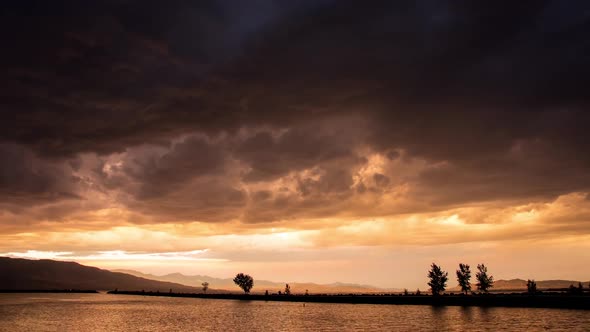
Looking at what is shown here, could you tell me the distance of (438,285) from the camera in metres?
170

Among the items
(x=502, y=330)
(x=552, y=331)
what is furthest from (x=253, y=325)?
(x=552, y=331)

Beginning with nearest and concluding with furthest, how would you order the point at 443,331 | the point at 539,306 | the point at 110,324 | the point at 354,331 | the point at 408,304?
the point at 443,331, the point at 354,331, the point at 110,324, the point at 539,306, the point at 408,304

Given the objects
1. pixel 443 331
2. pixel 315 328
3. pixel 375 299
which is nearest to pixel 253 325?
pixel 315 328

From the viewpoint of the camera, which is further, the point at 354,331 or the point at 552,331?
the point at 354,331

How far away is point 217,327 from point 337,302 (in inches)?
3545

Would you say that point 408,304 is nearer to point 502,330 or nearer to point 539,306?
point 539,306

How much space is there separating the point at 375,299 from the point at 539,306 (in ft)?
204

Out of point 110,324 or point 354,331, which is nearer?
point 354,331

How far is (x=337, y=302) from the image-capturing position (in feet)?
573

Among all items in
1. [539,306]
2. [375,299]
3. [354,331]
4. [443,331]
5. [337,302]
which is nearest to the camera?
[443,331]

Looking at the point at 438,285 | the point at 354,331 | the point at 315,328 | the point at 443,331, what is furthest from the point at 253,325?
the point at 438,285

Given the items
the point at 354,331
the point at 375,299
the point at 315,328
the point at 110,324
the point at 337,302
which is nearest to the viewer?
the point at 354,331

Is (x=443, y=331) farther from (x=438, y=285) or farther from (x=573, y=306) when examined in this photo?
A: (x=438, y=285)

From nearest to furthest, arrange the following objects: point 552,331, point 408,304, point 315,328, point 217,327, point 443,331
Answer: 1. point 552,331
2. point 443,331
3. point 315,328
4. point 217,327
5. point 408,304
